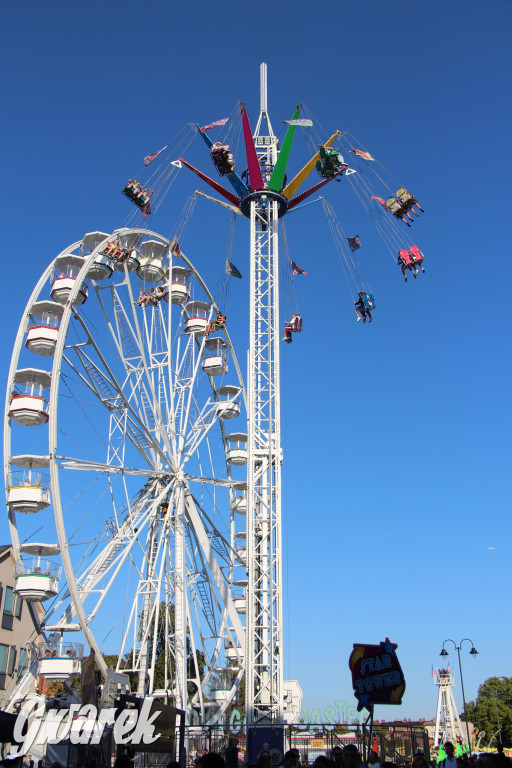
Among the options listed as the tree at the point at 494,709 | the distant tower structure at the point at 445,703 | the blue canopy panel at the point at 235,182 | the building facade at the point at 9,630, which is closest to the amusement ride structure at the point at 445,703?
the distant tower structure at the point at 445,703

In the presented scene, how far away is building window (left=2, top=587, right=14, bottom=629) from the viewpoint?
38.0m

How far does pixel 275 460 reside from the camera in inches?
1086

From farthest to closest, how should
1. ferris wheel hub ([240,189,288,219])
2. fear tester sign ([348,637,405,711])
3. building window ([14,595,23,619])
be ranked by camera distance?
building window ([14,595,23,619]) → ferris wheel hub ([240,189,288,219]) → fear tester sign ([348,637,405,711])

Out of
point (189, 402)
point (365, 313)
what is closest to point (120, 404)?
point (189, 402)

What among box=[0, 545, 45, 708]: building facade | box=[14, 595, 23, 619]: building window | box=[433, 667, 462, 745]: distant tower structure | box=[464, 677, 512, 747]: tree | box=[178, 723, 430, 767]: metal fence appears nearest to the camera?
box=[178, 723, 430, 767]: metal fence

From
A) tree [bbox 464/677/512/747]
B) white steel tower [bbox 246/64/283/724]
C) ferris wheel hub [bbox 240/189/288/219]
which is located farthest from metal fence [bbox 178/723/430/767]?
tree [bbox 464/677/512/747]

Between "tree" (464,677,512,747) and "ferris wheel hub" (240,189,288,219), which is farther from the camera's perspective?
"tree" (464,677,512,747)

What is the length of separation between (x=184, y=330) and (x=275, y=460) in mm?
9046

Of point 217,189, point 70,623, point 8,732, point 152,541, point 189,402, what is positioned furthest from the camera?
point 217,189

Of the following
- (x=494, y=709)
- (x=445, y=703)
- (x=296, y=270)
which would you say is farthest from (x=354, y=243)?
(x=494, y=709)

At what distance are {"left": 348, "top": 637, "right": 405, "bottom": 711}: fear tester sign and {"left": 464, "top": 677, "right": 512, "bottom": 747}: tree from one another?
5829cm

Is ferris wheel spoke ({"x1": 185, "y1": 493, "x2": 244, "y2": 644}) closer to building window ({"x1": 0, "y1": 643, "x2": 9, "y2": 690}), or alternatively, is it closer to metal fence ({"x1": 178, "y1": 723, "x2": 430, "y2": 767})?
metal fence ({"x1": 178, "y1": 723, "x2": 430, "y2": 767})

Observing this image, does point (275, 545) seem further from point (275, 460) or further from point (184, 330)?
point (184, 330)

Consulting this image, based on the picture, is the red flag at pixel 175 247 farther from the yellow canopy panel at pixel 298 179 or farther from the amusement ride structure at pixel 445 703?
the amusement ride structure at pixel 445 703
